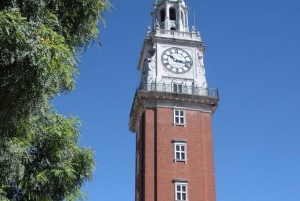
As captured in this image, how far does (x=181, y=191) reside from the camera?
39031 mm

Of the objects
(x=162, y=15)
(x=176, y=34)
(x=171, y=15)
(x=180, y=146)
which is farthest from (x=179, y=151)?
(x=162, y=15)

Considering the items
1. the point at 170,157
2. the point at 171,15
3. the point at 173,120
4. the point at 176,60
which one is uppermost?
the point at 171,15

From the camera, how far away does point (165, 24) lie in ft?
158

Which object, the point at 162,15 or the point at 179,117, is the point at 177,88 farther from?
the point at 162,15

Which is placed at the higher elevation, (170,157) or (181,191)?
(170,157)

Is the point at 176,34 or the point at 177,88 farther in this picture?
the point at 176,34

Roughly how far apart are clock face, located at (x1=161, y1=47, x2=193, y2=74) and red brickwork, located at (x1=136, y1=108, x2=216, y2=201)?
14.3 ft

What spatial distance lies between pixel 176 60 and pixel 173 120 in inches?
244

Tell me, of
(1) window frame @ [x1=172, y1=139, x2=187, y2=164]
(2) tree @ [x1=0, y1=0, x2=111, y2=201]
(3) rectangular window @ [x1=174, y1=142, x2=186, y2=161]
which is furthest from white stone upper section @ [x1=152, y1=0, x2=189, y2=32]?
(2) tree @ [x1=0, y1=0, x2=111, y2=201]

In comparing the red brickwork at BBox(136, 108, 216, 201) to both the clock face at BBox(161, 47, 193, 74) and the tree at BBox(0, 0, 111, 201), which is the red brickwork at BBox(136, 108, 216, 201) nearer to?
the clock face at BBox(161, 47, 193, 74)

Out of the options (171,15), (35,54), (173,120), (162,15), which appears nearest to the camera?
(35,54)

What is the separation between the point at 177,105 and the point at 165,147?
387 cm

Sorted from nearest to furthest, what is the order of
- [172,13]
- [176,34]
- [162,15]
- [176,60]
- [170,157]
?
[170,157] < [176,60] < [176,34] < [172,13] < [162,15]

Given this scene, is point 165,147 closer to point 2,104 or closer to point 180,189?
point 180,189
